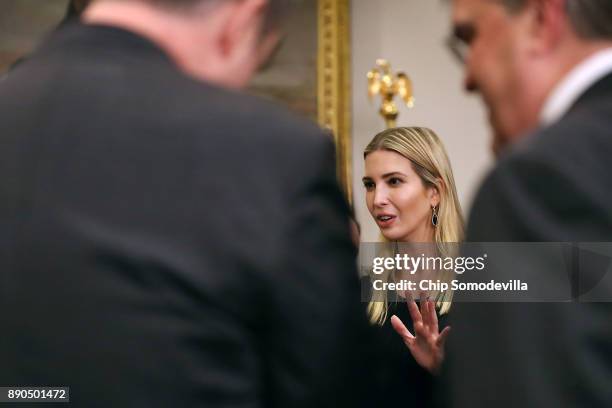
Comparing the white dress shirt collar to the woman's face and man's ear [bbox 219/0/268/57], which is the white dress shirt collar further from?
the woman's face

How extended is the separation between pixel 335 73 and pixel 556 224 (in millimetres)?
4771

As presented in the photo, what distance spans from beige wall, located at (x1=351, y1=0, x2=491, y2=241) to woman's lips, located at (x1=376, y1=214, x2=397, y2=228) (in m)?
2.06

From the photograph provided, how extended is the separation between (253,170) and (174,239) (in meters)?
0.16

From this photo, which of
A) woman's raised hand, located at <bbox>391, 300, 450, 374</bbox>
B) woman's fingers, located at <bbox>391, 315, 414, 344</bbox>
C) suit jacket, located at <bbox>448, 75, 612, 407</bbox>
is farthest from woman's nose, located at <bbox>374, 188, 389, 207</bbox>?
suit jacket, located at <bbox>448, 75, 612, 407</bbox>

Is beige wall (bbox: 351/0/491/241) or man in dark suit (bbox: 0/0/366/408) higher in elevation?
beige wall (bbox: 351/0/491/241)

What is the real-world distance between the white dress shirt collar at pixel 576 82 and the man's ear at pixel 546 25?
61mm

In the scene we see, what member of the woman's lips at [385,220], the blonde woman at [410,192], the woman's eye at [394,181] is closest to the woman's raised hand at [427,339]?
the blonde woman at [410,192]

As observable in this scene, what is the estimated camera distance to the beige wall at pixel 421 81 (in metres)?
5.85

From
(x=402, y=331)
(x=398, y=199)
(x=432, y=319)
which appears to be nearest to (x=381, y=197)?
(x=398, y=199)

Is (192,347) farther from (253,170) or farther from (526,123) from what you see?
(526,123)

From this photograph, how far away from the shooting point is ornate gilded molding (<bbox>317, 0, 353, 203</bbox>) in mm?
5910

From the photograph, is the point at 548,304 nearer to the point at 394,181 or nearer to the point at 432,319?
the point at 432,319

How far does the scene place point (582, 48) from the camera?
1494mm

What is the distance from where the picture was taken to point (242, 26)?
154 centimetres
